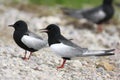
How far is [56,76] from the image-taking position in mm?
9922

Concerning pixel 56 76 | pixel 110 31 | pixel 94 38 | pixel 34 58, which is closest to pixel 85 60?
pixel 34 58

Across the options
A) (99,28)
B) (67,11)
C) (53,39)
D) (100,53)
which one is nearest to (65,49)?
(53,39)

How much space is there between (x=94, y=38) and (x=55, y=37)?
20.9 feet

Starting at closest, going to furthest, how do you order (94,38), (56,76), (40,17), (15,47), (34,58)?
(56,76), (34,58), (15,47), (94,38), (40,17)

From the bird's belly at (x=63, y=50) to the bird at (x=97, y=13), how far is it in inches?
289

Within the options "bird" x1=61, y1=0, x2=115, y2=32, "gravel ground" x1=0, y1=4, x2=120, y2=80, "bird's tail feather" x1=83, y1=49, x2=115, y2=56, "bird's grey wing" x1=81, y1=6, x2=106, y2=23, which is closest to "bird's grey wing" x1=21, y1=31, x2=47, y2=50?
"gravel ground" x1=0, y1=4, x2=120, y2=80

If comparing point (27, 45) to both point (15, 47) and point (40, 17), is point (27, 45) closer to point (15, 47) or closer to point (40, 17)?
point (15, 47)

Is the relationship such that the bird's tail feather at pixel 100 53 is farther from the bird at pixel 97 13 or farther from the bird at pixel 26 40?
the bird at pixel 97 13

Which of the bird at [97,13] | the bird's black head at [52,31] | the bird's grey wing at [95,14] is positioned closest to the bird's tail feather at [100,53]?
the bird's black head at [52,31]

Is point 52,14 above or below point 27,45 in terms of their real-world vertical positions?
above

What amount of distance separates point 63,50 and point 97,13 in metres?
8.02

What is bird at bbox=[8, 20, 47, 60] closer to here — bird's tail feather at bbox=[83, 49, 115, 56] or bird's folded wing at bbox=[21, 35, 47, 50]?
bird's folded wing at bbox=[21, 35, 47, 50]

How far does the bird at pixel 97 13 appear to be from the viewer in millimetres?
17562

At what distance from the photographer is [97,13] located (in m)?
17.9
